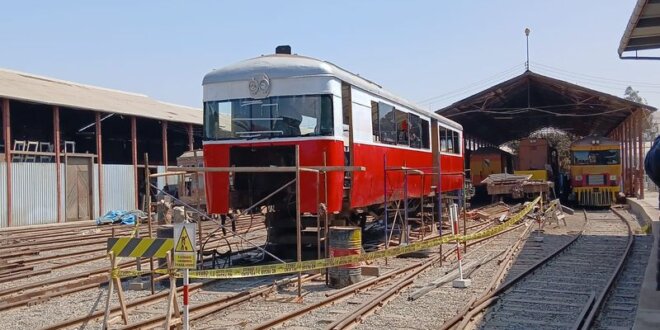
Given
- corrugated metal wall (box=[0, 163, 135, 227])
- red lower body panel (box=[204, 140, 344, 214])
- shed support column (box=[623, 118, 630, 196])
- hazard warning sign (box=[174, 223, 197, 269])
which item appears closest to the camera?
hazard warning sign (box=[174, 223, 197, 269])

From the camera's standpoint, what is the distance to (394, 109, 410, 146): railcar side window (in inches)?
599

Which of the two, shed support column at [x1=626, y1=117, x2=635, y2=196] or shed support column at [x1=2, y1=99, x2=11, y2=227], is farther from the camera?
shed support column at [x1=626, y1=117, x2=635, y2=196]

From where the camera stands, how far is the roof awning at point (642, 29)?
13.1m

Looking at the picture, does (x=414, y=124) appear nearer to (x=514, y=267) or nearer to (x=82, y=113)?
(x=514, y=267)

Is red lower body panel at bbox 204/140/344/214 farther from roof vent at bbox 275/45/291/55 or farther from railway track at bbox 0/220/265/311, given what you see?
roof vent at bbox 275/45/291/55

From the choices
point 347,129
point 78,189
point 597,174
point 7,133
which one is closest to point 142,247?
point 347,129

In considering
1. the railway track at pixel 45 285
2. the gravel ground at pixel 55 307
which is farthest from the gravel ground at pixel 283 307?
the railway track at pixel 45 285

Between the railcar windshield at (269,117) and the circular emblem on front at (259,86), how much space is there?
11cm

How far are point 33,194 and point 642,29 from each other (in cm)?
2365

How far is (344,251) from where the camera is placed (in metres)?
10.7

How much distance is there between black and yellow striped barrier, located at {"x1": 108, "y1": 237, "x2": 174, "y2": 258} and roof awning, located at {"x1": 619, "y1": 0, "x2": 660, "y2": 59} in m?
10.4

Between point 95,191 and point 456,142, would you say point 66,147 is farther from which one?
point 456,142

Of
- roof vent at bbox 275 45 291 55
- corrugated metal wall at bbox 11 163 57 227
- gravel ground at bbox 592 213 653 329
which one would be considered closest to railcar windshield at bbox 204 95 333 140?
roof vent at bbox 275 45 291 55

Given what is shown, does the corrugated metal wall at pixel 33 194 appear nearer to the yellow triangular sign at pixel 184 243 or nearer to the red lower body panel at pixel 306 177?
the red lower body panel at pixel 306 177
